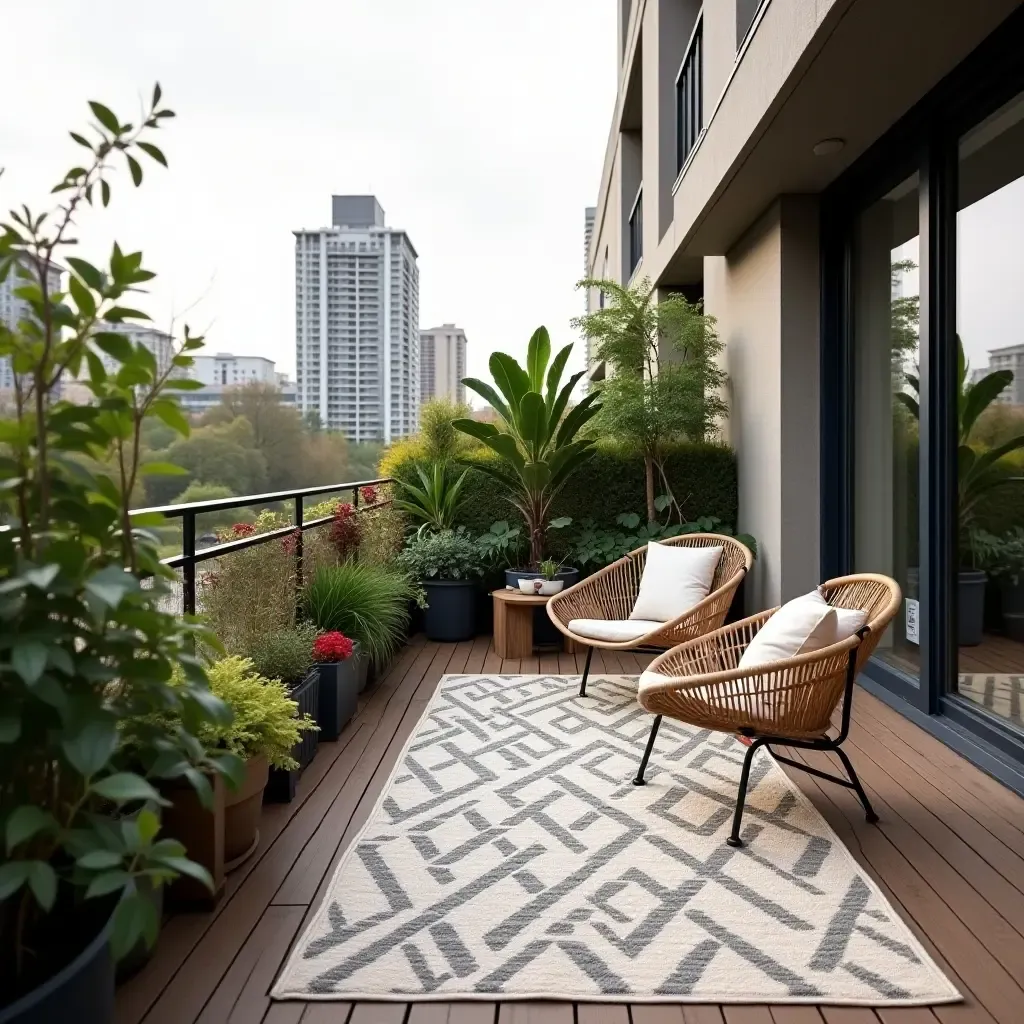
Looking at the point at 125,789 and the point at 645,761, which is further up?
the point at 125,789

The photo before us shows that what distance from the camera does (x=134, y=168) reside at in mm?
1293

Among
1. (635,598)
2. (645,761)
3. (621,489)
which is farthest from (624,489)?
(645,761)

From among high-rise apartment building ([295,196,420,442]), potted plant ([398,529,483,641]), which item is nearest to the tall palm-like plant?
potted plant ([398,529,483,641])

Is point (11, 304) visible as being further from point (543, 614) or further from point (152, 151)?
point (543, 614)

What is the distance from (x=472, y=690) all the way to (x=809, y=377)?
280cm

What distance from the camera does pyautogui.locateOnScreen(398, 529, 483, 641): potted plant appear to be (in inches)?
225

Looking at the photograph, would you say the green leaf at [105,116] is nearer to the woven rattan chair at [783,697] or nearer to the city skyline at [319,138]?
the city skyline at [319,138]

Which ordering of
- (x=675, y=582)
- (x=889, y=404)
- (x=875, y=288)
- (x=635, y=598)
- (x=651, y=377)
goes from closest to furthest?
(x=889, y=404)
(x=875, y=288)
(x=675, y=582)
(x=635, y=598)
(x=651, y=377)

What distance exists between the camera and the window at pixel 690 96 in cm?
573

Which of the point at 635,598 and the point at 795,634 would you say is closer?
the point at 795,634

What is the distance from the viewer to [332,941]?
6.37ft

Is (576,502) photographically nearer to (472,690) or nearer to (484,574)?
(484,574)

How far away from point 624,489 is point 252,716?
Result: 13.4 feet

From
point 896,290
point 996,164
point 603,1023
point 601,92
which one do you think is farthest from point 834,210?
point 601,92
